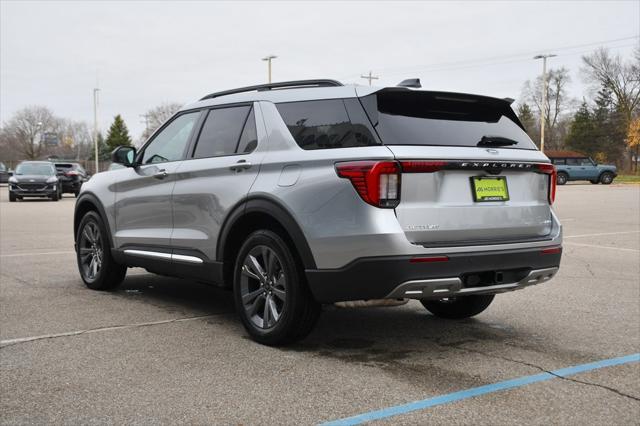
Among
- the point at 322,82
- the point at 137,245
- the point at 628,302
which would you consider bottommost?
the point at 628,302

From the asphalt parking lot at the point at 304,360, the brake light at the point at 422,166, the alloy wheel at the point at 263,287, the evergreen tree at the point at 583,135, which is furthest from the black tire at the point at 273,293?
the evergreen tree at the point at 583,135

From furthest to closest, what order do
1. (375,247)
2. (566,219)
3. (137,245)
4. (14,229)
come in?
(566,219)
(14,229)
(137,245)
(375,247)

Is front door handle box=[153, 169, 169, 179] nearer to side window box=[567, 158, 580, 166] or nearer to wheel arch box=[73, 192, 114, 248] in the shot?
wheel arch box=[73, 192, 114, 248]

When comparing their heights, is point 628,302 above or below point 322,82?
below

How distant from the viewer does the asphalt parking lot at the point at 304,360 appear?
3535 mm

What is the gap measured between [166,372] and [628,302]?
457cm

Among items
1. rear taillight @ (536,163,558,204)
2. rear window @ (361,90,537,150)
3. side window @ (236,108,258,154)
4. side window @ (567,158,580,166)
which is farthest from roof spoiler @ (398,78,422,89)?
side window @ (567,158,580,166)

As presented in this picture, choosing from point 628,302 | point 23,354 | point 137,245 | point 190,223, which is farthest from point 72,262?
point 628,302

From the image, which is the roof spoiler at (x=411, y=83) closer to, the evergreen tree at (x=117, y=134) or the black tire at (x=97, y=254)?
the black tire at (x=97, y=254)

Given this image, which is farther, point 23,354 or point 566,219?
point 566,219

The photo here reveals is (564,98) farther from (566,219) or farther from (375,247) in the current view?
(375,247)

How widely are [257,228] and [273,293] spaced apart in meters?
0.53

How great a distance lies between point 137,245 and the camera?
251 inches

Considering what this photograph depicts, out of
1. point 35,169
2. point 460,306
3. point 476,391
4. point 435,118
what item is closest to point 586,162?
point 35,169
